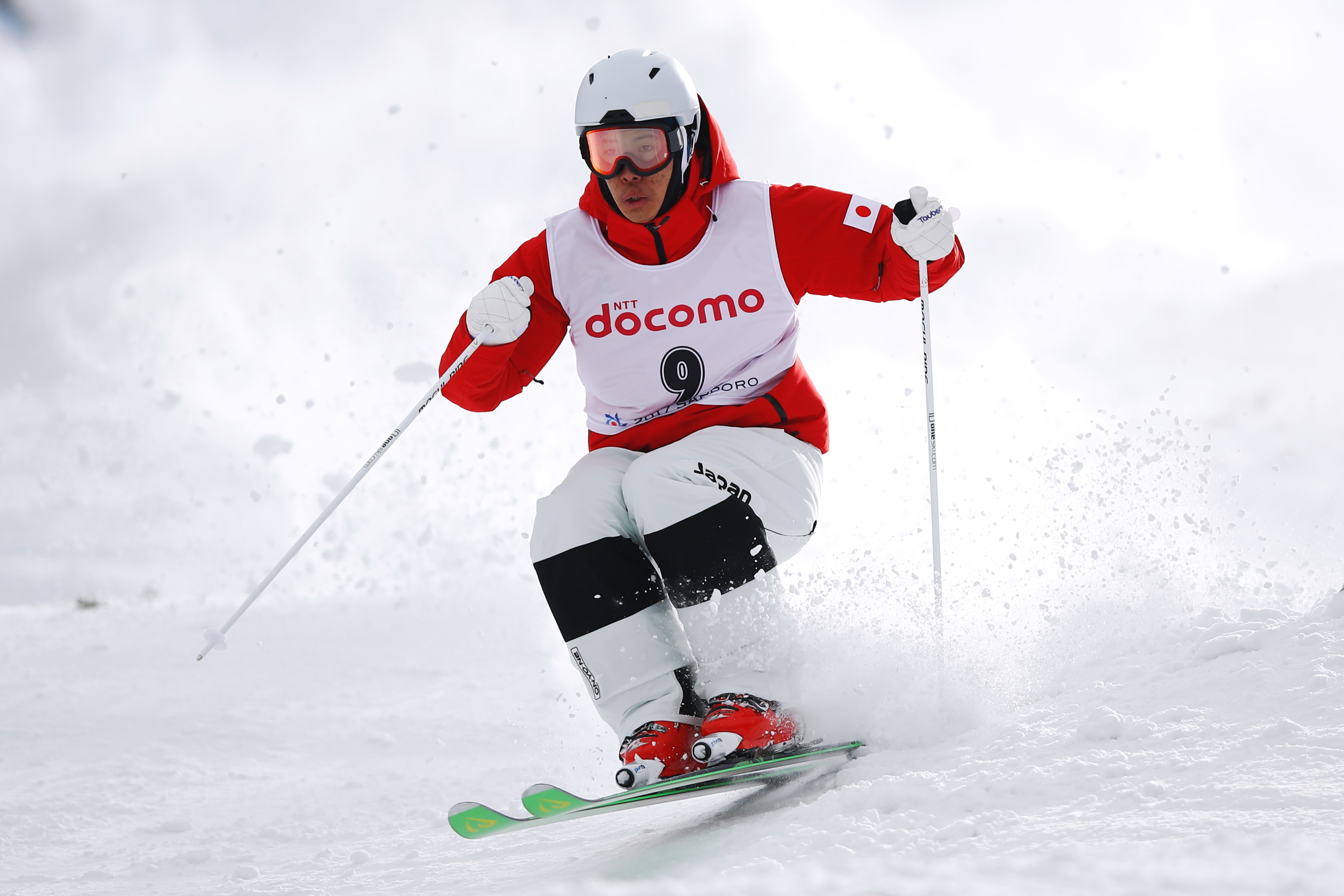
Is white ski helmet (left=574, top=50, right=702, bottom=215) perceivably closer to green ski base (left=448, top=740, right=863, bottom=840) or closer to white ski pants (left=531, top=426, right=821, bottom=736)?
white ski pants (left=531, top=426, right=821, bottom=736)

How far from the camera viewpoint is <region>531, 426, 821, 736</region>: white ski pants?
2.61 metres

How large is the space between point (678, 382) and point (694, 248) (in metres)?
0.41

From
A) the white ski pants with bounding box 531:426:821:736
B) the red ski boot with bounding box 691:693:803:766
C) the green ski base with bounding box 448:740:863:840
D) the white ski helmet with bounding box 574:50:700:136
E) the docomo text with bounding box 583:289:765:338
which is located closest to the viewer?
the green ski base with bounding box 448:740:863:840

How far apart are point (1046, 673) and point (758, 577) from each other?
2.97 feet

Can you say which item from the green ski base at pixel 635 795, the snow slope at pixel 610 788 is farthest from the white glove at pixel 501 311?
the snow slope at pixel 610 788

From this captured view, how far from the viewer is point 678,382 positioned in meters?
A: 3.01

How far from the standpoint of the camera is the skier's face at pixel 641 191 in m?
2.89

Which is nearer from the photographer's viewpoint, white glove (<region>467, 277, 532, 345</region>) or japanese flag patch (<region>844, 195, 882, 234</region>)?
white glove (<region>467, 277, 532, 345</region>)

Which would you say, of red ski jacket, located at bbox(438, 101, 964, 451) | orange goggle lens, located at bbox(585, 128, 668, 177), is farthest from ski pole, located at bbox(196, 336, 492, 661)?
orange goggle lens, located at bbox(585, 128, 668, 177)

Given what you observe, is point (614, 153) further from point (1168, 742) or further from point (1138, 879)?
point (1138, 879)

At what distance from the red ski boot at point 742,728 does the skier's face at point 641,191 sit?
1.40m

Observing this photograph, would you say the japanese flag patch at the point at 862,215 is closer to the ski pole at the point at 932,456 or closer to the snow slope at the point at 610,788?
the ski pole at the point at 932,456

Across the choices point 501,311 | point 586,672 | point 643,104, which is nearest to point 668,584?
point 586,672

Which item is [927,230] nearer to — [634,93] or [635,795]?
[634,93]
